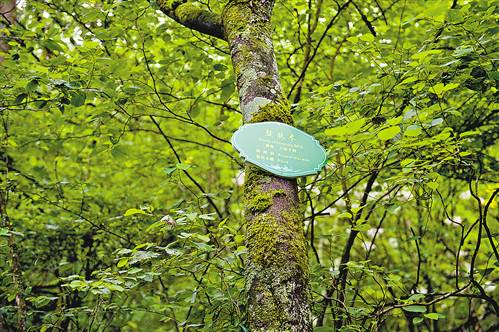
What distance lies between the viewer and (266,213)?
1393 mm

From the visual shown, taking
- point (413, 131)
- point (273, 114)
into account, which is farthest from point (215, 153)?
point (413, 131)

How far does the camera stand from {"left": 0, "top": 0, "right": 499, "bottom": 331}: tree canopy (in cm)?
183

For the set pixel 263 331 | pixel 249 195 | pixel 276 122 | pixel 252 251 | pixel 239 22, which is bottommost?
pixel 263 331

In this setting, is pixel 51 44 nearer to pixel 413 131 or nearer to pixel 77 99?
pixel 77 99

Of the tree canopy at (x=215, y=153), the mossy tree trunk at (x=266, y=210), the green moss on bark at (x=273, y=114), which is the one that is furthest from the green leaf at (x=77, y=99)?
the green moss on bark at (x=273, y=114)

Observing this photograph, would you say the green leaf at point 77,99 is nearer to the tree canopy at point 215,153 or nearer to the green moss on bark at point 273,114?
the tree canopy at point 215,153

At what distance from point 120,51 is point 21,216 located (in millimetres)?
1594

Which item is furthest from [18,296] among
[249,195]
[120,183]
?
[120,183]

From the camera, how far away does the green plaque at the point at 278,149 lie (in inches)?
56.9

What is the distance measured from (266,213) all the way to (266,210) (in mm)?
11

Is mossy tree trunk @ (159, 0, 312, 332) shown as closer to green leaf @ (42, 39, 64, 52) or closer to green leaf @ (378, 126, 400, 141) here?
green leaf @ (378, 126, 400, 141)

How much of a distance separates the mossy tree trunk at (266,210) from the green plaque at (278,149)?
0.05m

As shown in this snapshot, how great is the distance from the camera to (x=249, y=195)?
4.82ft

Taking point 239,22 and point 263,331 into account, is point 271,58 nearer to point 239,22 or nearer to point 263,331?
point 239,22
